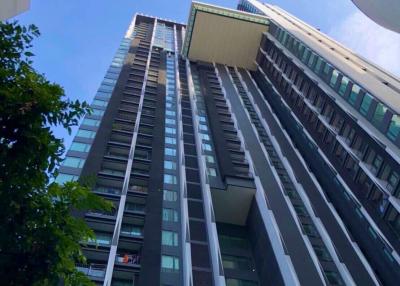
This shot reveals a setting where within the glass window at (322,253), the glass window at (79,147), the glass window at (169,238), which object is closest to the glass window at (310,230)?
the glass window at (322,253)

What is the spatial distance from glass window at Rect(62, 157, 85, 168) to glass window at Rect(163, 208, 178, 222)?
11030 millimetres

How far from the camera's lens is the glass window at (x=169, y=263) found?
4288 cm

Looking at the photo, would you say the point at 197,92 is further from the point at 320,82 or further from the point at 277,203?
the point at 277,203

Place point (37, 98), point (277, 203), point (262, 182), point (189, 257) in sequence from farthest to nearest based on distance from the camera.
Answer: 1. point (262, 182)
2. point (277, 203)
3. point (189, 257)
4. point (37, 98)

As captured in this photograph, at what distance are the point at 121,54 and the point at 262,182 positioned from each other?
2128 inches

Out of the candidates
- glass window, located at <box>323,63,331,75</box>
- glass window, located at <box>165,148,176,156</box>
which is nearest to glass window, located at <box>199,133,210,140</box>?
glass window, located at <box>165,148,176,156</box>

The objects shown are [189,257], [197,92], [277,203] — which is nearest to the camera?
[189,257]

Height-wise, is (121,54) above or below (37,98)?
below

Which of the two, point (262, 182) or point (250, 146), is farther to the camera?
point (250, 146)

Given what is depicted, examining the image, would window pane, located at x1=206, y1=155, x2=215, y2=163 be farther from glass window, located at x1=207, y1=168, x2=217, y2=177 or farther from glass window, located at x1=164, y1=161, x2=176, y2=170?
glass window, located at x1=164, y1=161, x2=176, y2=170

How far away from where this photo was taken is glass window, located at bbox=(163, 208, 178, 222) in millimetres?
49791

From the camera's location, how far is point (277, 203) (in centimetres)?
5303

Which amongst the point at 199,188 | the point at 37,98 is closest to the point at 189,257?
the point at 199,188

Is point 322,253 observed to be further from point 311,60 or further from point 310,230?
point 311,60
